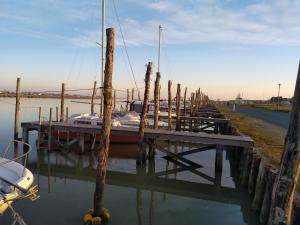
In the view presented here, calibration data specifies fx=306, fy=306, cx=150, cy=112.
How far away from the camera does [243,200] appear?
1392 cm

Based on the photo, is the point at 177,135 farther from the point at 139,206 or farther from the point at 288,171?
the point at 288,171

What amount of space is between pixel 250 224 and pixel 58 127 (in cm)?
1507

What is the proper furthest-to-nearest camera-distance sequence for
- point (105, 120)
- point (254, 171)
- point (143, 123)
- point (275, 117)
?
1. point (275, 117)
2. point (143, 123)
3. point (254, 171)
4. point (105, 120)

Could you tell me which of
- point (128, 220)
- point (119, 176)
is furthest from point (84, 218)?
point (119, 176)

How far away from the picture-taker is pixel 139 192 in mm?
14633

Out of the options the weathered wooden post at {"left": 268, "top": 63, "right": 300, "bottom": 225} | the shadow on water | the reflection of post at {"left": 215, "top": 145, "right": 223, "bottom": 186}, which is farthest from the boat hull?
the weathered wooden post at {"left": 268, "top": 63, "right": 300, "bottom": 225}

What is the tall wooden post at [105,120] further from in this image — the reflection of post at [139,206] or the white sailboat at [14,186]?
the white sailboat at [14,186]

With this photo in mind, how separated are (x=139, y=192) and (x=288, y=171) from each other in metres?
9.25

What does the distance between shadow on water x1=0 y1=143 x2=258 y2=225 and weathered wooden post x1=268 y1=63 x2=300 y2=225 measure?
15.7 ft

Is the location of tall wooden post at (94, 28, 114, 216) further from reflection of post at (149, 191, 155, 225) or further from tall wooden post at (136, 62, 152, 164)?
tall wooden post at (136, 62, 152, 164)

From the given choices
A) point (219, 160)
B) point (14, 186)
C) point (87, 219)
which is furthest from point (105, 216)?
point (219, 160)

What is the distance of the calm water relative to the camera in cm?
1118

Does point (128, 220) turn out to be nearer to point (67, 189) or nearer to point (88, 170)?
point (67, 189)

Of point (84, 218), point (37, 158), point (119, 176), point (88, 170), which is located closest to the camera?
point (84, 218)
